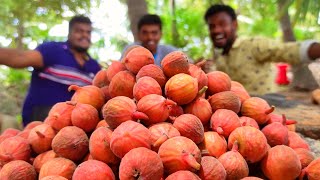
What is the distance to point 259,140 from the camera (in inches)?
57.8

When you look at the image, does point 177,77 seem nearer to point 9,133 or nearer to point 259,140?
point 259,140

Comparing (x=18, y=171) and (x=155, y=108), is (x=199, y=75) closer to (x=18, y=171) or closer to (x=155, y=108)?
(x=155, y=108)

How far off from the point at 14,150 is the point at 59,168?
316mm

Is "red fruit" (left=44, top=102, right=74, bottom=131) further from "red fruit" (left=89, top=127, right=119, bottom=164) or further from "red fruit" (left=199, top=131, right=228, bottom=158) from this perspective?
"red fruit" (left=199, top=131, right=228, bottom=158)

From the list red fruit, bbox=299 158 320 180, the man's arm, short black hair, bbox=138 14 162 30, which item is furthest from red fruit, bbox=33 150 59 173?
short black hair, bbox=138 14 162 30

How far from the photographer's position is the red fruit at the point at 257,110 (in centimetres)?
172

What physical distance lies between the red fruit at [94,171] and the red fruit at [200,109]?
0.45 m

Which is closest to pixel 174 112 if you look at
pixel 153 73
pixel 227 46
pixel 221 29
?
pixel 153 73

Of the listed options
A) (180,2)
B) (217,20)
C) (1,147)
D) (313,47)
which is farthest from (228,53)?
(180,2)

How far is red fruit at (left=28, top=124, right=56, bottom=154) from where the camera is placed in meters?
1.66

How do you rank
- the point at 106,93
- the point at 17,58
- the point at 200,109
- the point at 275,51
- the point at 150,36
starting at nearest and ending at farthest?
the point at 200,109 → the point at 106,93 → the point at 17,58 → the point at 275,51 → the point at 150,36

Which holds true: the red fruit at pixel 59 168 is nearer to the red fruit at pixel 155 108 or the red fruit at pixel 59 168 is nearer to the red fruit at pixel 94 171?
the red fruit at pixel 94 171

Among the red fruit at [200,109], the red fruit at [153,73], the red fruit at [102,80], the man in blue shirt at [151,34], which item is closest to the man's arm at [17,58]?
the man in blue shirt at [151,34]

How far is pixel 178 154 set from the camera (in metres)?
1.31
